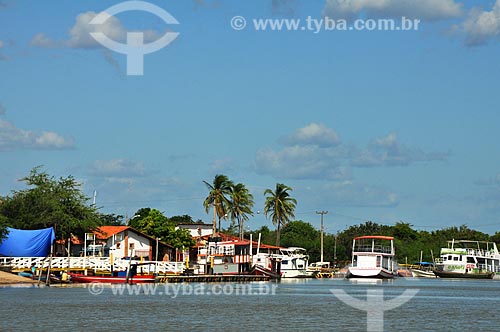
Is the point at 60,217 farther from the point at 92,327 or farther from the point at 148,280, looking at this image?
the point at 92,327

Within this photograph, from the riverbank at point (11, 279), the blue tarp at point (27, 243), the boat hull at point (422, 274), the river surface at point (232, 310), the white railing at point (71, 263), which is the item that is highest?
the blue tarp at point (27, 243)

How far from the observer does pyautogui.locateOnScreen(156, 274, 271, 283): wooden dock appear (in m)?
88.7

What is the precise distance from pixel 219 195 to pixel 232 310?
74.1 m

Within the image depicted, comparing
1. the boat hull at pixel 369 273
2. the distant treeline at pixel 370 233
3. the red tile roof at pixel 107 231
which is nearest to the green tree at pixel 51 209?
the red tile roof at pixel 107 231

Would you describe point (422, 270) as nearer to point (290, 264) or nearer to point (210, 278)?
point (290, 264)

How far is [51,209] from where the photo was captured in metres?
101

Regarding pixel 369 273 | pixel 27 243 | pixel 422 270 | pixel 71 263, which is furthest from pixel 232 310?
pixel 422 270

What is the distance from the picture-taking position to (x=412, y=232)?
19962cm

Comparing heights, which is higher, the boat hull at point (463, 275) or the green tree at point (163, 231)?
the green tree at point (163, 231)

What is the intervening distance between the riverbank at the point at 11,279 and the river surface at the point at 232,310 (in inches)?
110

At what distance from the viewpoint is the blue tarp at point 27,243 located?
91.1 m

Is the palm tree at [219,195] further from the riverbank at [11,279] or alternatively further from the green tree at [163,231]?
the riverbank at [11,279]

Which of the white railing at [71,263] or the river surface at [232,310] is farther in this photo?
the white railing at [71,263]

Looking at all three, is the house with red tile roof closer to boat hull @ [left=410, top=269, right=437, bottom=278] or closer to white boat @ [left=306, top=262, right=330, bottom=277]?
white boat @ [left=306, top=262, right=330, bottom=277]
